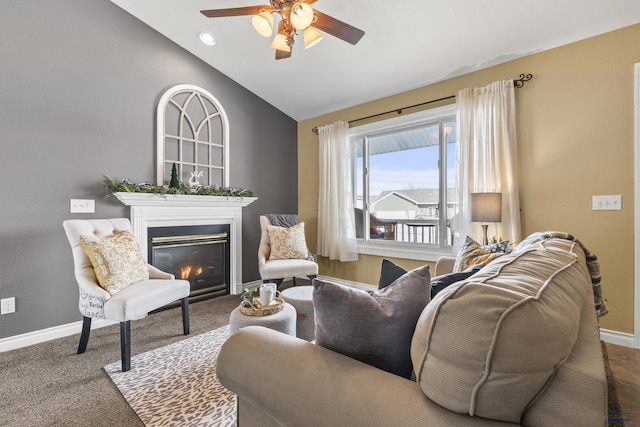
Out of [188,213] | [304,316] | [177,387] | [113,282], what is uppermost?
[188,213]

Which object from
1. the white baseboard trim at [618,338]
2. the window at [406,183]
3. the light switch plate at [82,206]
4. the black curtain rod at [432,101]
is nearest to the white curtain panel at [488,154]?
the black curtain rod at [432,101]

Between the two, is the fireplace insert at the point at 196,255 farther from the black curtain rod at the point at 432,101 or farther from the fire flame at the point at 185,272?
the black curtain rod at the point at 432,101

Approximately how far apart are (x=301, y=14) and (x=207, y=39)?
6.24 feet

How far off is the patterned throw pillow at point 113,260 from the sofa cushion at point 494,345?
2.28 metres

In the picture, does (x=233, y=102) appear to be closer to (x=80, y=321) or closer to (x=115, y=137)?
(x=115, y=137)

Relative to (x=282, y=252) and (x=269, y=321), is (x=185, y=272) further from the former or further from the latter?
(x=269, y=321)

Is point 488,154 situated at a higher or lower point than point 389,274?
higher

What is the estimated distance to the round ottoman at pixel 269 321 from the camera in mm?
1797

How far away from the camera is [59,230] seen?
2568 mm

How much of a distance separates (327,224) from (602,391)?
3.64m

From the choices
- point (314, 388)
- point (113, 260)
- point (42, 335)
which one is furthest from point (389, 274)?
point (42, 335)

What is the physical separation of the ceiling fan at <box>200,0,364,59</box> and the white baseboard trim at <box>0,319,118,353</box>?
2826 mm

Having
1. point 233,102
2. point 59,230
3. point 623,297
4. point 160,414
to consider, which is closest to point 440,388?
point 160,414

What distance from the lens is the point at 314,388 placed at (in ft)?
2.47
